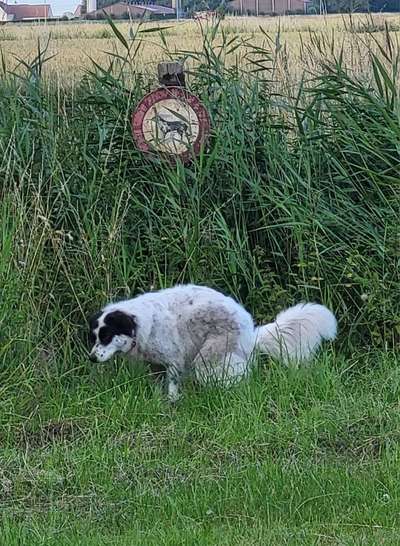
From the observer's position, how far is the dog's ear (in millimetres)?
5750

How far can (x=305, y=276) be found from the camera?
22.4 ft

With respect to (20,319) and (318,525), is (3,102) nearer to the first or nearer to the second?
(20,319)

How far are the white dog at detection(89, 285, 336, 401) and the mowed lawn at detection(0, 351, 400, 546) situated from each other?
0.15 meters

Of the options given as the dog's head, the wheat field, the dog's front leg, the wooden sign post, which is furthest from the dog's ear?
the wheat field

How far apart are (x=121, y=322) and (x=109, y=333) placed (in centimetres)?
10

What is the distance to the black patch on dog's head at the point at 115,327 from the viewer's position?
574cm

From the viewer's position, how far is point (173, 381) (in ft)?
19.5

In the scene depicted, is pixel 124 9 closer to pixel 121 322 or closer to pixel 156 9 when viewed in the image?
pixel 156 9

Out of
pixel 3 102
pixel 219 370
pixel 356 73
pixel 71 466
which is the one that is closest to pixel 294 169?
pixel 356 73

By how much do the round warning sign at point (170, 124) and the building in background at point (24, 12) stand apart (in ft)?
6.70

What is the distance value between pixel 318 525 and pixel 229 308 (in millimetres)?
2277

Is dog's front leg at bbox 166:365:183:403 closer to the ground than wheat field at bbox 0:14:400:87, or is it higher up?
closer to the ground

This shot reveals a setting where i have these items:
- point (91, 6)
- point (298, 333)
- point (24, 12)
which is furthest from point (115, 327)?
point (91, 6)

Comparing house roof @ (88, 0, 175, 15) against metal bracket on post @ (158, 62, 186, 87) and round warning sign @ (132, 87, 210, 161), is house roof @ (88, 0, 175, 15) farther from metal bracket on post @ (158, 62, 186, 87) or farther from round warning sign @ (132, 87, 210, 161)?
round warning sign @ (132, 87, 210, 161)
